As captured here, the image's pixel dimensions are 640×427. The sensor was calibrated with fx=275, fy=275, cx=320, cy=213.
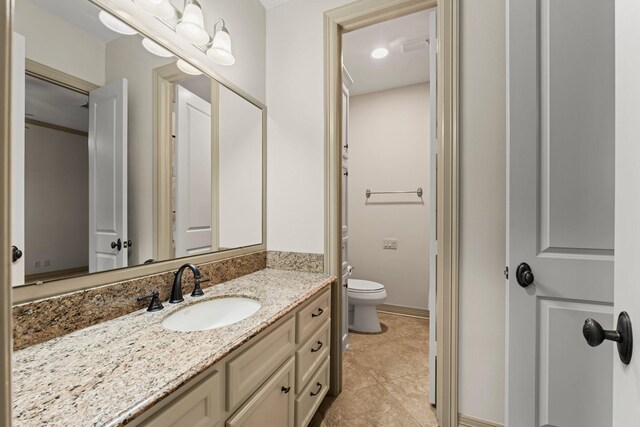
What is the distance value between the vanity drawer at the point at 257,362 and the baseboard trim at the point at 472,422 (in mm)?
1020

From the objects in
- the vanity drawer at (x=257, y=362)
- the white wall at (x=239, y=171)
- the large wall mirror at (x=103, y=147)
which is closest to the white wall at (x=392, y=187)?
the white wall at (x=239, y=171)

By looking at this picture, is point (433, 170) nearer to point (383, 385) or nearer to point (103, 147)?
point (383, 385)

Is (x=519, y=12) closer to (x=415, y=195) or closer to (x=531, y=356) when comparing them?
(x=531, y=356)

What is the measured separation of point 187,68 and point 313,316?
4.56 feet

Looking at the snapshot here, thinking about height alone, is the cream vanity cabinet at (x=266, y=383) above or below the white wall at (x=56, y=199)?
below

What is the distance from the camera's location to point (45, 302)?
2.73 ft

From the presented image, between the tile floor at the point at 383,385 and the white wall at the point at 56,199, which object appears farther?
the tile floor at the point at 383,385

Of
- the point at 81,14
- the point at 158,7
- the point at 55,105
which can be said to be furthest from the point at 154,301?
the point at 158,7

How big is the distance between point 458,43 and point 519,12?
286 mm

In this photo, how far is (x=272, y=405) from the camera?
3.46 feet

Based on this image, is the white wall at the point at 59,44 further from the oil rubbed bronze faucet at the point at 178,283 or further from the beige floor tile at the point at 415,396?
the beige floor tile at the point at 415,396

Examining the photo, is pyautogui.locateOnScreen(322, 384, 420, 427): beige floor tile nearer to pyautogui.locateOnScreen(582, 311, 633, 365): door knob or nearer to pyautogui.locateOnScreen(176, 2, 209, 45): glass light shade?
pyautogui.locateOnScreen(582, 311, 633, 365): door knob

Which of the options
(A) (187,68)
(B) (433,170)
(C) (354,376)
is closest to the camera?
(A) (187,68)

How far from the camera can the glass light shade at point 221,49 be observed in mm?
1455
